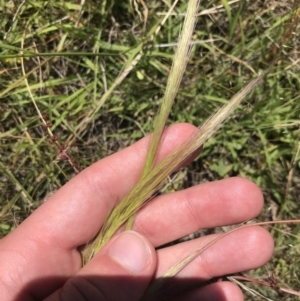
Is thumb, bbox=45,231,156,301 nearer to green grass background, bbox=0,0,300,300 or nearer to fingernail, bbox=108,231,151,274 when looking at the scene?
fingernail, bbox=108,231,151,274

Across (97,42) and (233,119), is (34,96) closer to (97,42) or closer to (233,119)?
(97,42)

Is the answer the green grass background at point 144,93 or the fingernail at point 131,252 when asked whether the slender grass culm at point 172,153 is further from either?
the green grass background at point 144,93

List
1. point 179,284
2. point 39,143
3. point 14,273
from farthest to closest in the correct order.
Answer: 1. point 39,143
2. point 179,284
3. point 14,273

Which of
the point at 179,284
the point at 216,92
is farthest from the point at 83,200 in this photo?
the point at 216,92

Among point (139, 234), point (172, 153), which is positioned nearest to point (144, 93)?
point (172, 153)

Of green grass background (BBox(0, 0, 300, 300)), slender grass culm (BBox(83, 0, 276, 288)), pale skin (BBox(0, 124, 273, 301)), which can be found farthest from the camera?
green grass background (BBox(0, 0, 300, 300))

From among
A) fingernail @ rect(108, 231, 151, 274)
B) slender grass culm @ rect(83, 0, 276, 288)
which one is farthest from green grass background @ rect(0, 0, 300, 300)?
fingernail @ rect(108, 231, 151, 274)
